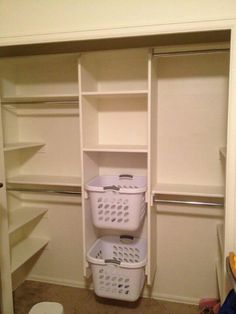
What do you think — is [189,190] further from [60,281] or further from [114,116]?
[60,281]

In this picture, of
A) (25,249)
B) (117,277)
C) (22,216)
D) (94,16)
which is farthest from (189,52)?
(25,249)

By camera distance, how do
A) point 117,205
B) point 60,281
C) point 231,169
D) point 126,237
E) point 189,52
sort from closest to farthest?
point 231,169 → point 189,52 → point 117,205 → point 126,237 → point 60,281

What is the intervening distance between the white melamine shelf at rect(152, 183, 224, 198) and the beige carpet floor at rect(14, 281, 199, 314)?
3.36 feet

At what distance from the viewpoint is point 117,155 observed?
235 centimetres

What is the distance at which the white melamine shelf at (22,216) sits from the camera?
87.7 inches

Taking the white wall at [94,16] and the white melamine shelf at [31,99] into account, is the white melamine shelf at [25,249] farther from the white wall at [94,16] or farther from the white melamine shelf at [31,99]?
the white wall at [94,16]

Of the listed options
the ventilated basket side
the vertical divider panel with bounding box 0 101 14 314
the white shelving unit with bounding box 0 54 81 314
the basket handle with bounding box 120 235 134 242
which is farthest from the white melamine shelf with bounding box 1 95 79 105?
the ventilated basket side

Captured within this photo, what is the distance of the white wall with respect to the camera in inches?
53.2

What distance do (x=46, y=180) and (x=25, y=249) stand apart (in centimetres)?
68

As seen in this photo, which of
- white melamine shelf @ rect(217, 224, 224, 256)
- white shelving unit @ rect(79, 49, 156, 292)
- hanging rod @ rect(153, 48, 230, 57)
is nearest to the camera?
white melamine shelf @ rect(217, 224, 224, 256)

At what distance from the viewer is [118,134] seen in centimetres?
233

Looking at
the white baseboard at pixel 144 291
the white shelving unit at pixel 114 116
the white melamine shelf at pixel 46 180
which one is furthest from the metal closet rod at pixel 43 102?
the white baseboard at pixel 144 291

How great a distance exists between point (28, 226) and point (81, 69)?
1603 millimetres

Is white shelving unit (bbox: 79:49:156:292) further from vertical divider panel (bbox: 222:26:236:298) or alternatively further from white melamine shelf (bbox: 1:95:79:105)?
vertical divider panel (bbox: 222:26:236:298)
